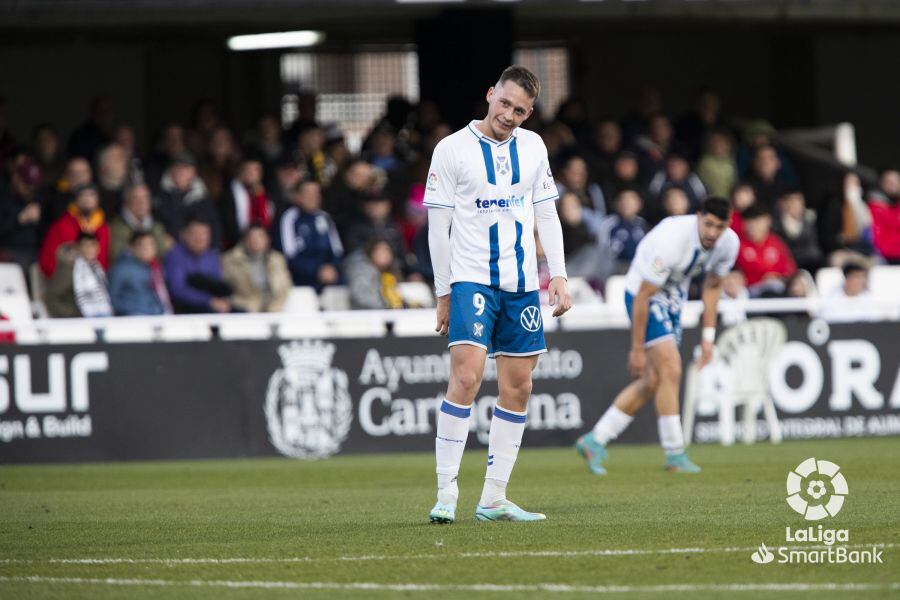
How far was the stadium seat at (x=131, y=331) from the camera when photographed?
15.4m

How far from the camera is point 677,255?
11953 mm

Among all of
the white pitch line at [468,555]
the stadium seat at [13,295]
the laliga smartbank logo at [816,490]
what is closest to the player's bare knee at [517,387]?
the white pitch line at [468,555]

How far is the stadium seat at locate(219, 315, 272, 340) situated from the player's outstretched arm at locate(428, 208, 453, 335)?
7.36 meters

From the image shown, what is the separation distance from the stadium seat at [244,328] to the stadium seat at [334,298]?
129cm

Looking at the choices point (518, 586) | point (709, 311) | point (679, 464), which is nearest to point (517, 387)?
point (518, 586)

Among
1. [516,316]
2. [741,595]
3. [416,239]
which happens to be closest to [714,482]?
[516,316]

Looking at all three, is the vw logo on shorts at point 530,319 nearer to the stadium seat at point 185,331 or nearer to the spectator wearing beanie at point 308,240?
the stadium seat at point 185,331

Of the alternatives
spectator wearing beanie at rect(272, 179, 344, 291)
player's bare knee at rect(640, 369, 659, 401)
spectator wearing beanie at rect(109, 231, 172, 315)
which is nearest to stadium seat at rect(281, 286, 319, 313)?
spectator wearing beanie at rect(272, 179, 344, 291)

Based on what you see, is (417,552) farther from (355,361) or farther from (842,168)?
(842,168)

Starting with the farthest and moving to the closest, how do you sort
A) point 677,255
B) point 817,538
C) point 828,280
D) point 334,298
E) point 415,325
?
point 828,280
point 334,298
point 415,325
point 677,255
point 817,538

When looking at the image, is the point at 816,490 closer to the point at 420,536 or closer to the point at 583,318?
the point at 420,536

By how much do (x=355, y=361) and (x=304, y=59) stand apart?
12.3 meters

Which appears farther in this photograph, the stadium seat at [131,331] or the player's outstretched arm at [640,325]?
the stadium seat at [131,331]

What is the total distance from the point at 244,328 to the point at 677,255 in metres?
5.44
